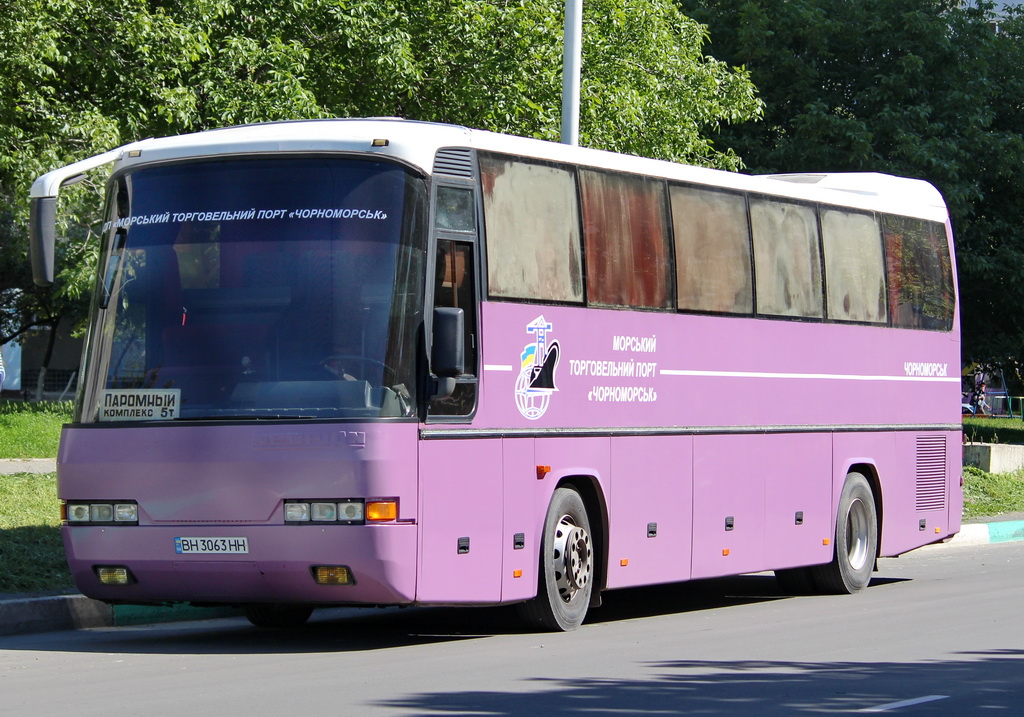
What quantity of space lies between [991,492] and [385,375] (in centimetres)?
1782

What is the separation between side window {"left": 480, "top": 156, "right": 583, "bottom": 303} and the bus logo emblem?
0.25m

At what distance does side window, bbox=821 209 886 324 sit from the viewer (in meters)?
15.5

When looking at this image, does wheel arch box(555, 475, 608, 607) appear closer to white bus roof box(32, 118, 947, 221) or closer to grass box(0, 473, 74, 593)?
white bus roof box(32, 118, 947, 221)

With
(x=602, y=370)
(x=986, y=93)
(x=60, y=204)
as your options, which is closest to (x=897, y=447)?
(x=602, y=370)

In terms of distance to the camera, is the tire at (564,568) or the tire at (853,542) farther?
the tire at (853,542)

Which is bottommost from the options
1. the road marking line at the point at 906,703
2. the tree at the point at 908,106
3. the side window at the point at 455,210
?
the road marking line at the point at 906,703

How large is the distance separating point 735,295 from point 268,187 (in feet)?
15.8

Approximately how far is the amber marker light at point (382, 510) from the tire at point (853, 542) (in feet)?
21.3

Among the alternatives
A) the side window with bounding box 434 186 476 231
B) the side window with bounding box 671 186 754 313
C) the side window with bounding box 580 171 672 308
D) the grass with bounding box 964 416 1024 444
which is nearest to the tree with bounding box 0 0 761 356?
the side window with bounding box 671 186 754 313

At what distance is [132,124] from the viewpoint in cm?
2239

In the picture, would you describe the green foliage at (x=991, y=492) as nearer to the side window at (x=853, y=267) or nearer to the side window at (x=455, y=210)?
the side window at (x=853, y=267)

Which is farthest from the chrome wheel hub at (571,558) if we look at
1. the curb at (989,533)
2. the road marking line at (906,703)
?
the curb at (989,533)

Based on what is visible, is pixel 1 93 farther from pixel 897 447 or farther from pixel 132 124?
pixel 897 447

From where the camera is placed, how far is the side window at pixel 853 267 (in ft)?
50.8
